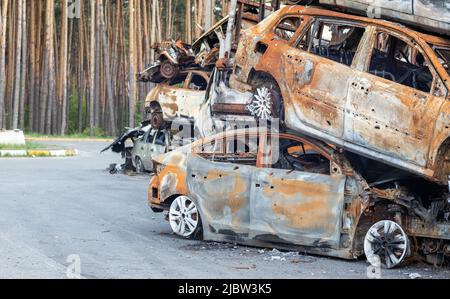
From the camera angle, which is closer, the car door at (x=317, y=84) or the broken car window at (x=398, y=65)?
the car door at (x=317, y=84)

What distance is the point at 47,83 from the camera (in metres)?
48.2

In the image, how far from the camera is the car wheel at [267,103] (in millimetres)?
10922

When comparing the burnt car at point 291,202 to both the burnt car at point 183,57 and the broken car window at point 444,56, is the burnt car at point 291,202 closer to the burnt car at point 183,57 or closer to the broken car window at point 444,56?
the broken car window at point 444,56

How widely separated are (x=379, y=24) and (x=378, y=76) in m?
0.59

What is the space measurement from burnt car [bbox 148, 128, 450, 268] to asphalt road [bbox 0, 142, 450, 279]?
0.74 feet

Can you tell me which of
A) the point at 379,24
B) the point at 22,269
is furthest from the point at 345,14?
the point at 22,269

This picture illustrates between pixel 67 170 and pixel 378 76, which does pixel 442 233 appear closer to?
pixel 378 76

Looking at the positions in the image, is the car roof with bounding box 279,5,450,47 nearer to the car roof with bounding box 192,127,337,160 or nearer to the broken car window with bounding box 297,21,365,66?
the broken car window with bounding box 297,21,365,66

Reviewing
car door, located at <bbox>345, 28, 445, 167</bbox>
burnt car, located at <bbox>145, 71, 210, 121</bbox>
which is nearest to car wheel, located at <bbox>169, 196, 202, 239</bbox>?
car door, located at <bbox>345, 28, 445, 167</bbox>

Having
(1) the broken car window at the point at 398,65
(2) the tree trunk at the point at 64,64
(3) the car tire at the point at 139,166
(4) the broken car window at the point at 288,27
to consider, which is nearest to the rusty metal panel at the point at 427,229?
(1) the broken car window at the point at 398,65

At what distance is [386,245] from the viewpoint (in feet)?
30.3

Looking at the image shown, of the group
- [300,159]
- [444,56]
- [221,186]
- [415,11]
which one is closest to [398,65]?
[415,11]

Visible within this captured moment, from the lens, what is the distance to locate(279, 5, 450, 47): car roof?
9.78 m

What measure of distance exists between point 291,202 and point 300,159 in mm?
678
